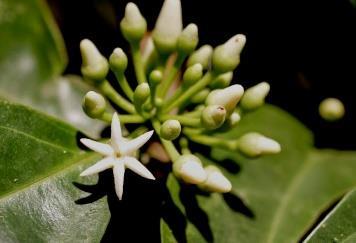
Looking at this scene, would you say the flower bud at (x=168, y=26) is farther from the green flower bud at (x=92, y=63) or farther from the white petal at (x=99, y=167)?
the white petal at (x=99, y=167)

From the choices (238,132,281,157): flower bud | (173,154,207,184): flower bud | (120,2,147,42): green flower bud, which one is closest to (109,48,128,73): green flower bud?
(120,2,147,42): green flower bud

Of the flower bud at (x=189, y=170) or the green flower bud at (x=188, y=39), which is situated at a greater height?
the green flower bud at (x=188, y=39)

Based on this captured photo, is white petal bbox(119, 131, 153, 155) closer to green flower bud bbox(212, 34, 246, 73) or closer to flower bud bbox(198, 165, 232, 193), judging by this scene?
flower bud bbox(198, 165, 232, 193)

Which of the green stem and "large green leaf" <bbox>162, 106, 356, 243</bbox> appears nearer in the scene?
the green stem

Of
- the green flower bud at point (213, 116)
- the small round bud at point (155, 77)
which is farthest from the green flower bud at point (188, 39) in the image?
the green flower bud at point (213, 116)

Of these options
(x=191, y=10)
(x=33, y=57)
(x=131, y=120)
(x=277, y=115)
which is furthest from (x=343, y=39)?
(x=33, y=57)
